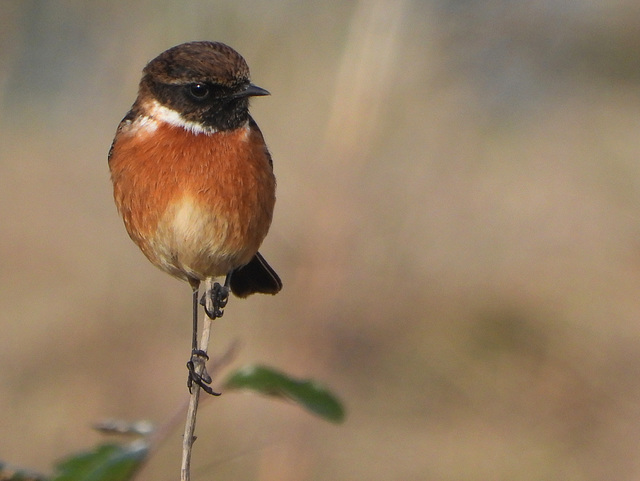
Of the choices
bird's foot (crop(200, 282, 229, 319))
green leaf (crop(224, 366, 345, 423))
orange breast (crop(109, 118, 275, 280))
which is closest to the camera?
green leaf (crop(224, 366, 345, 423))

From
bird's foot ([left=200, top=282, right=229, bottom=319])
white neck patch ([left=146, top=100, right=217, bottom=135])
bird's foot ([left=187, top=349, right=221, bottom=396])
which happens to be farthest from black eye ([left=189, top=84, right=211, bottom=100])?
bird's foot ([left=187, top=349, right=221, bottom=396])


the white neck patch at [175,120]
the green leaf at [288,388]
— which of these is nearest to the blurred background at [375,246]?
the white neck patch at [175,120]

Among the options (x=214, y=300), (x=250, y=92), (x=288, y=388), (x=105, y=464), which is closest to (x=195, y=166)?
(x=250, y=92)

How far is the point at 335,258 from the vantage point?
4.40 meters

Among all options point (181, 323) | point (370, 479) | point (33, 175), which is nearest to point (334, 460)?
point (370, 479)

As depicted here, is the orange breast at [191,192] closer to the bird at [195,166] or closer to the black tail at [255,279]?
the bird at [195,166]

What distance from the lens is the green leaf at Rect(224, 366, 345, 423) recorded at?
2.21 meters

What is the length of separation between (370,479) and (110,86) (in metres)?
4.23

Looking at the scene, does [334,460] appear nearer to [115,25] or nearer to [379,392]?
[379,392]

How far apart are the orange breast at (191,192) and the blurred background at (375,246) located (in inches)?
45.4

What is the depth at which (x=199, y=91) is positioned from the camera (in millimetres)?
3188

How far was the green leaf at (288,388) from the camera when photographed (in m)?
2.21

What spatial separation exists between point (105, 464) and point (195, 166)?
1376 mm

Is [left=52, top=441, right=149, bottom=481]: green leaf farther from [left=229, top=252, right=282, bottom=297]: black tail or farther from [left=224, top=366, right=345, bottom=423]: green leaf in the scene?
[left=229, top=252, right=282, bottom=297]: black tail
